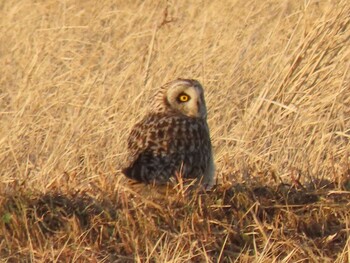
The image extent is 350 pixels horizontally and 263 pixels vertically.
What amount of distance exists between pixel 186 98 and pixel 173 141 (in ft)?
1.72

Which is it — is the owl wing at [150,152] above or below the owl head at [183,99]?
below

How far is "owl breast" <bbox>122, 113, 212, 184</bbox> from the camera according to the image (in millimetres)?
5641

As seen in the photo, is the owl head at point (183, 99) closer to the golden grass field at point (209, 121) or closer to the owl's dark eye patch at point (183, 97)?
the owl's dark eye patch at point (183, 97)

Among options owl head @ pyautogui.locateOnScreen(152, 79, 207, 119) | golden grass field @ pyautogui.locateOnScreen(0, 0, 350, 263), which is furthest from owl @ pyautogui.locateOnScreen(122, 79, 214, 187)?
golden grass field @ pyautogui.locateOnScreen(0, 0, 350, 263)

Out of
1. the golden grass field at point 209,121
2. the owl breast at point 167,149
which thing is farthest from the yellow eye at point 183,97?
the golden grass field at point 209,121

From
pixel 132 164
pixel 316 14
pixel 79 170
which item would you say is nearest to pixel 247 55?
pixel 316 14

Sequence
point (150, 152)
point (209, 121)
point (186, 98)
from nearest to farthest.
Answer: point (150, 152) < point (186, 98) < point (209, 121)

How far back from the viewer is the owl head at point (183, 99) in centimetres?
625

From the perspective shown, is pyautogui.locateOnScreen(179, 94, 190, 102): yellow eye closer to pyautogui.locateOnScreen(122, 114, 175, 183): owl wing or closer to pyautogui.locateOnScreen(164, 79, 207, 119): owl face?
pyautogui.locateOnScreen(164, 79, 207, 119): owl face

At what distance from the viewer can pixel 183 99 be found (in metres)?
6.34

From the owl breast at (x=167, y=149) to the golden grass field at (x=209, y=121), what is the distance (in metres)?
0.13

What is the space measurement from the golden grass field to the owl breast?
0.13 m

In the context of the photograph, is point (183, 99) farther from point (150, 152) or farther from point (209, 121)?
point (209, 121)

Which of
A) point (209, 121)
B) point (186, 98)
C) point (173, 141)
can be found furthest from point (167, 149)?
point (209, 121)
